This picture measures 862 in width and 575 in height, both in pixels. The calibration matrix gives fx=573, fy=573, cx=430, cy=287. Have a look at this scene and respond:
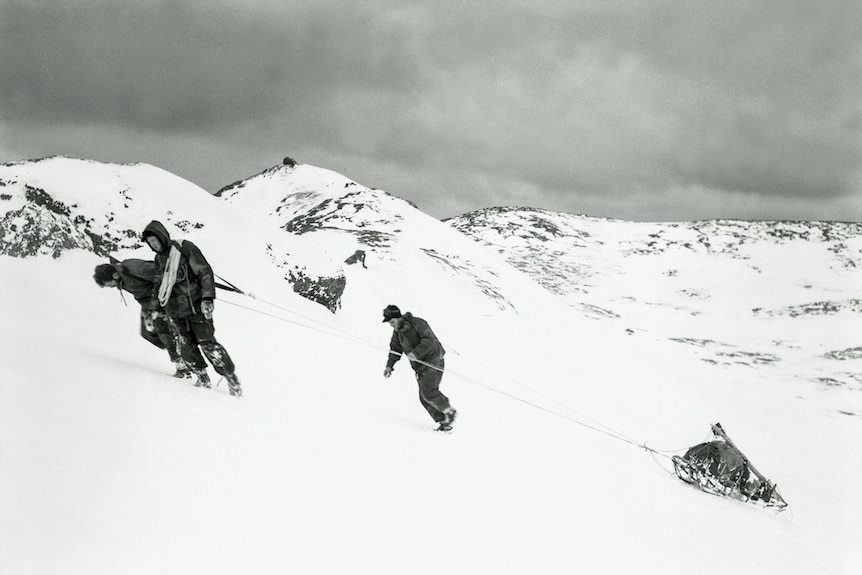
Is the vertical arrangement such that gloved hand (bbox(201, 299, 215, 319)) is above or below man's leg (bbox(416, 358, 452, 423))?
above

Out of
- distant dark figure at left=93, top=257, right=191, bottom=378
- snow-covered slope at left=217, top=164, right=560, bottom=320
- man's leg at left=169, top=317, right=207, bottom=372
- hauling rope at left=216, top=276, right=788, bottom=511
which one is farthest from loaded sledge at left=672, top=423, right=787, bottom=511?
snow-covered slope at left=217, top=164, right=560, bottom=320

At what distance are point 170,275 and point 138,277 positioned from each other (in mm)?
487

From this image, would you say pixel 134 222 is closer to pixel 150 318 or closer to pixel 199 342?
pixel 150 318

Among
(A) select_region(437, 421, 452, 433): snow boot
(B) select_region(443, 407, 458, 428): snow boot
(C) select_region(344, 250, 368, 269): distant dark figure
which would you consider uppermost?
(C) select_region(344, 250, 368, 269): distant dark figure

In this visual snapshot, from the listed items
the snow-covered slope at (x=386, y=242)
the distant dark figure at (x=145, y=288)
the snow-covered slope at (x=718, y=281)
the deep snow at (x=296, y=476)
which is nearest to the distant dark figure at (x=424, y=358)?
the deep snow at (x=296, y=476)

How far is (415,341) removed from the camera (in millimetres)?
7629

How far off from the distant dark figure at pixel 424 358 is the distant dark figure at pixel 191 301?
2194 mm

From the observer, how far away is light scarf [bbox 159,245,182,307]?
19.0 feet

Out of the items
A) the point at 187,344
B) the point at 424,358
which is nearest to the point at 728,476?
the point at 424,358

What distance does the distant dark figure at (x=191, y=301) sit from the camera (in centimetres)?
582

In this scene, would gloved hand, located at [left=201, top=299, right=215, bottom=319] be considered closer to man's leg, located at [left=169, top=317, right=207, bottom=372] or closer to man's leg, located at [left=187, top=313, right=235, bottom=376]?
man's leg, located at [left=187, top=313, right=235, bottom=376]

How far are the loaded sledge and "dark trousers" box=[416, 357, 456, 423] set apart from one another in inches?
140

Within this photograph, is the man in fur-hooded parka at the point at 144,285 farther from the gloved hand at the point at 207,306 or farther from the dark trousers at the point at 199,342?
the gloved hand at the point at 207,306

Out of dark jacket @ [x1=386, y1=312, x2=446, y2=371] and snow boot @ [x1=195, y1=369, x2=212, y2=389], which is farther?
dark jacket @ [x1=386, y1=312, x2=446, y2=371]
